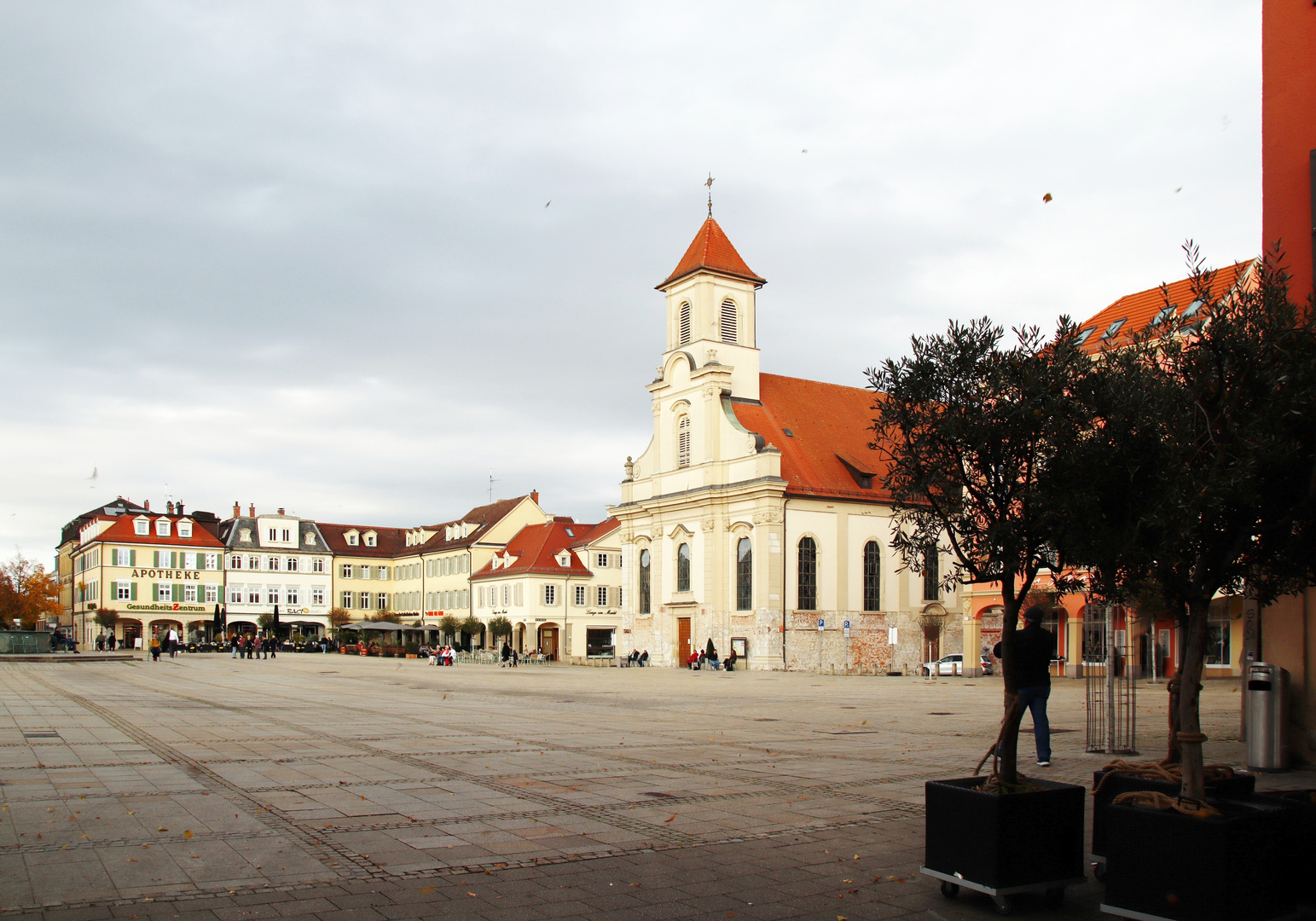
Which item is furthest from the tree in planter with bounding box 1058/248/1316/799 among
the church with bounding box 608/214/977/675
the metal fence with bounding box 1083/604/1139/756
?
the church with bounding box 608/214/977/675

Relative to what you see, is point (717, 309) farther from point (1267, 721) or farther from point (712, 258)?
point (1267, 721)

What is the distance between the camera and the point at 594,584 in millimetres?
78188

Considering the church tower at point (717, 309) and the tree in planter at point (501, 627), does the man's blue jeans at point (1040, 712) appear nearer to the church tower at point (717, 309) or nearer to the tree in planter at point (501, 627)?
the church tower at point (717, 309)

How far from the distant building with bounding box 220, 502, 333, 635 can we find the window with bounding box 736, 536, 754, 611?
2121 inches

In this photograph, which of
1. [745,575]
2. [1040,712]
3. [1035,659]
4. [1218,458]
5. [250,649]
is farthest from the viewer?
[250,649]

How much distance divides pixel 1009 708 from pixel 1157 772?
42.4 inches

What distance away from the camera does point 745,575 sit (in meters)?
58.1

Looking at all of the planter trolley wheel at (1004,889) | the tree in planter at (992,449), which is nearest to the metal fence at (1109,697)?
the tree in planter at (992,449)

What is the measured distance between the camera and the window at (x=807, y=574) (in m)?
57.4

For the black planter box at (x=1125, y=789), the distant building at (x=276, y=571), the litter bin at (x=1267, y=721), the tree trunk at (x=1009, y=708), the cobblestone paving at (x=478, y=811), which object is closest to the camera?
the cobblestone paving at (x=478, y=811)

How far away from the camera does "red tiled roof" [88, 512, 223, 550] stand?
91062mm

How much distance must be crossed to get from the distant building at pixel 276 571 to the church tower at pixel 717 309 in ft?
165

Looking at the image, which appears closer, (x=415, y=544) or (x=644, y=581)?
(x=644, y=581)

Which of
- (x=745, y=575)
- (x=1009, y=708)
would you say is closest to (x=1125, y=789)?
(x=1009, y=708)
